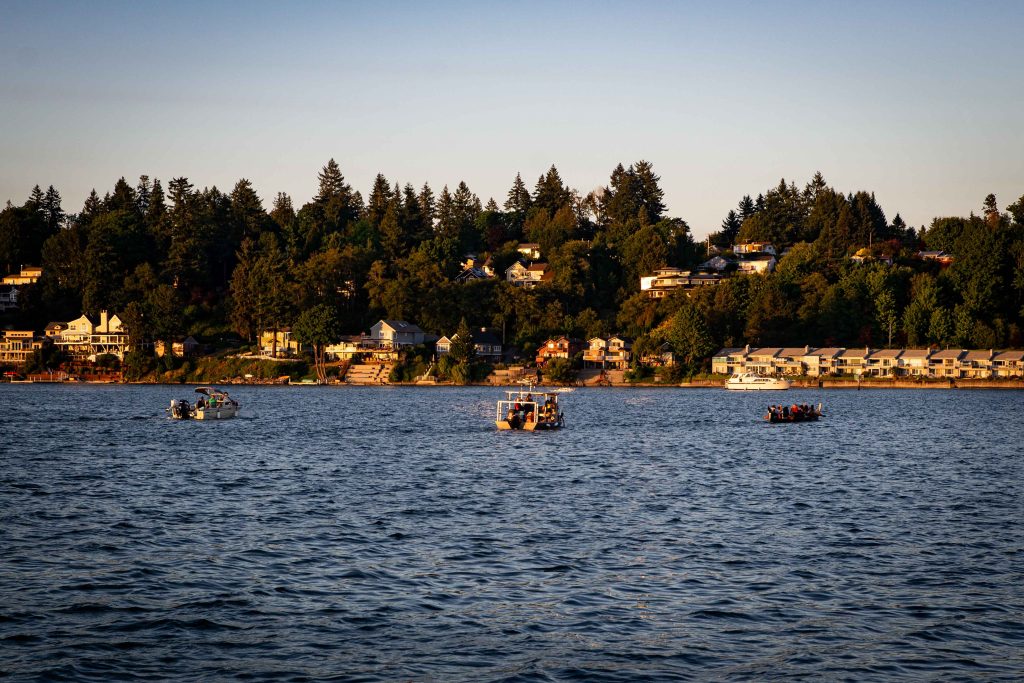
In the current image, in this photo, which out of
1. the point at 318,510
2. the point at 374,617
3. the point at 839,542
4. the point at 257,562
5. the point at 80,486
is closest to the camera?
the point at 374,617

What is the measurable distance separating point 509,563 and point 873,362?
548ft

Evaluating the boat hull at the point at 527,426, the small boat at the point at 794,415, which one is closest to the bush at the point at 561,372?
the small boat at the point at 794,415

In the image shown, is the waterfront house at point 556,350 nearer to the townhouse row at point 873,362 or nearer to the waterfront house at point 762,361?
the townhouse row at point 873,362

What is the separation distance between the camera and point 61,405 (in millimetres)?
127750

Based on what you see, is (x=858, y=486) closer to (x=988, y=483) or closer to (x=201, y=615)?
(x=988, y=483)

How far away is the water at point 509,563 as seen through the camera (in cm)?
2322

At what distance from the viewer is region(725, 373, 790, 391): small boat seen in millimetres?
175375

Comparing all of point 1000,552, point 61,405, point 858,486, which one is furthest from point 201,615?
point 61,405

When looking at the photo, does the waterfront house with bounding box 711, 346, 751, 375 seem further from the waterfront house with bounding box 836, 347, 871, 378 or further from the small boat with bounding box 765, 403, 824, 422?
the small boat with bounding box 765, 403, 824, 422

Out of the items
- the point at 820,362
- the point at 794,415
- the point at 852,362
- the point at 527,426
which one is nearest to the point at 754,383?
the point at 820,362

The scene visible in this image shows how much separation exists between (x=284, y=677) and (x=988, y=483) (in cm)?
4356

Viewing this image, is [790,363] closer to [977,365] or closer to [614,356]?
[977,365]

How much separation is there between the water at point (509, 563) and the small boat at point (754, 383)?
103 meters

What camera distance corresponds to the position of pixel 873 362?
186125 millimetres
